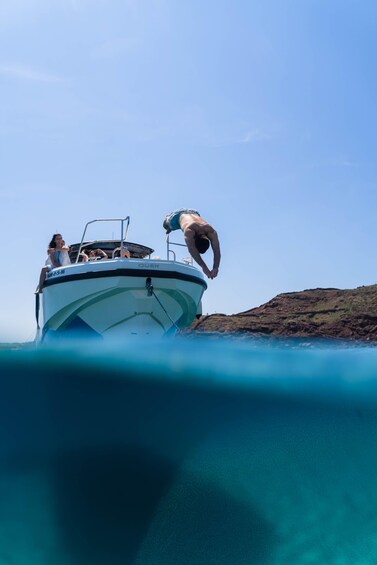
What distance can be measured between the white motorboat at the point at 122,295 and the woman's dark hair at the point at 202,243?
16.6 ft

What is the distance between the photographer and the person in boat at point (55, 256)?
11.4 metres

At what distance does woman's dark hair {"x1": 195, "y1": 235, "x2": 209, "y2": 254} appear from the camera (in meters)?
4.52

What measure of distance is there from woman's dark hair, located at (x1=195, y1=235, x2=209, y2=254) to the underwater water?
10.6 ft

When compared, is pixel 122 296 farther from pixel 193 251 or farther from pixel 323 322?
pixel 323 322

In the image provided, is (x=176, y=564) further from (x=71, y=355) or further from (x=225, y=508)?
(x=71, y=355)

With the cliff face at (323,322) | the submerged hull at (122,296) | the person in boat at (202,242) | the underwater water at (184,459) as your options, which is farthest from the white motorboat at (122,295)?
the cliff face at (323,322)

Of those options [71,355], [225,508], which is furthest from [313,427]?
[71,355]

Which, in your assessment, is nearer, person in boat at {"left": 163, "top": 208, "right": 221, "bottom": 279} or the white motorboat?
person in boat at {"left": 163, "top": 208, "right": 221, "bottom": 279}

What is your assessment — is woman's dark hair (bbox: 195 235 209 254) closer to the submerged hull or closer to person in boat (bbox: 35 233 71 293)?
the submerged hull

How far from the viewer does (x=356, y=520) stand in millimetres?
5367

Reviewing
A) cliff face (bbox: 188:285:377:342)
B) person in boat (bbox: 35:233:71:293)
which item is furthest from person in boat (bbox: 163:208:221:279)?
cliff face (bbox: 188:285:377:342)

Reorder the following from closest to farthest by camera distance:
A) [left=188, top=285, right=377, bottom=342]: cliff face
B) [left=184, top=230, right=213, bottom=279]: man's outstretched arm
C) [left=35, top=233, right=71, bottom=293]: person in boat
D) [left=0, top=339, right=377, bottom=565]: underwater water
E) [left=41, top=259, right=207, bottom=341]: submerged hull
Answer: [left=184, top=230, right=213, bottom=279]: man's outstretched arm, [left=0, top=339, right=377, bottom=565]: underwater water, [left=41, top=259, right=207, bottom=341]: submerged hull, [left=35, top=233, right=71, bottom=293]: person in boat, [left=188, top=285, right=377, bottom=342]: cliff face

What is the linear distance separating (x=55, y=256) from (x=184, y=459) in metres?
6.99

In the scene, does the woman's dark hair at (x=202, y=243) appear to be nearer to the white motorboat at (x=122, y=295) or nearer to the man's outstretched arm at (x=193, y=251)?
the man's outstretched arm at (x=193, y=251)
